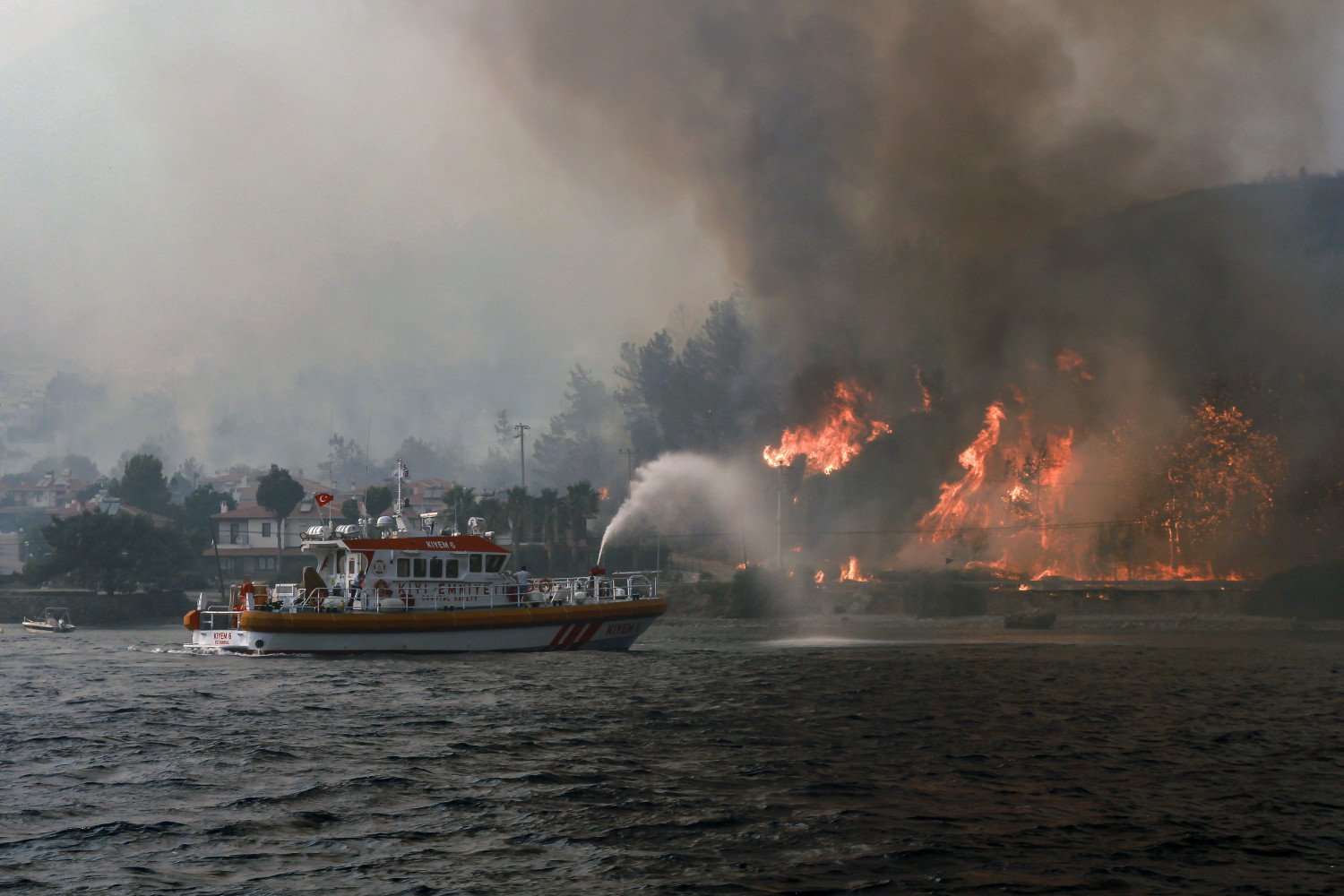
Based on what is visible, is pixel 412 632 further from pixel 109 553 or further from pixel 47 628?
pixel 109 553

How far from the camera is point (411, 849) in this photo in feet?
57.2

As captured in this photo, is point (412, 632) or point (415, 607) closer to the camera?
point (412, 632)

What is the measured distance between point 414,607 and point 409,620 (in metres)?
2.00

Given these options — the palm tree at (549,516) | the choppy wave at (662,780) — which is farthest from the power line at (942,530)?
the choppy wave at (662,780)

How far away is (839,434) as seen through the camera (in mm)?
122438

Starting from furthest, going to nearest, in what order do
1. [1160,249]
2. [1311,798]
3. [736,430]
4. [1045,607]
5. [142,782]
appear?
[736,430] < [1160,249] < [1045,607] < [142,782] < [1311,798]

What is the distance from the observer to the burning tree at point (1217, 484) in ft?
320

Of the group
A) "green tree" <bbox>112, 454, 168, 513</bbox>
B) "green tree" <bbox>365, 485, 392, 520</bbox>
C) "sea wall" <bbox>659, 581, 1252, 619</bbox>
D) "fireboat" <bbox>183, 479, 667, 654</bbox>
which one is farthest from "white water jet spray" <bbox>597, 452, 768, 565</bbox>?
"green tree" <bbox>112, 454, 168, 513</bbox>

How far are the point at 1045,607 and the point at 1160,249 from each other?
44.0 m

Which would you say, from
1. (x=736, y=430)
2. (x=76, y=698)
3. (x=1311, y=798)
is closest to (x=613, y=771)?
(x=1311, y=798)

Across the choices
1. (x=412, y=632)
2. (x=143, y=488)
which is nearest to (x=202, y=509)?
(x=143, y=488)

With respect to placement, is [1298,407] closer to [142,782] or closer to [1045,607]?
[1045,607]

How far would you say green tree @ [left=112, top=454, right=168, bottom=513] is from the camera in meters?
179

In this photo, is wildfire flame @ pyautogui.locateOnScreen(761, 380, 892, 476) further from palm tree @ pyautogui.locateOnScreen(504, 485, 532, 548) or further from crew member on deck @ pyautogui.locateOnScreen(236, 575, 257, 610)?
crew member on deck @ pyautogui.locateOnScreen(236, 575, 257, 610)
